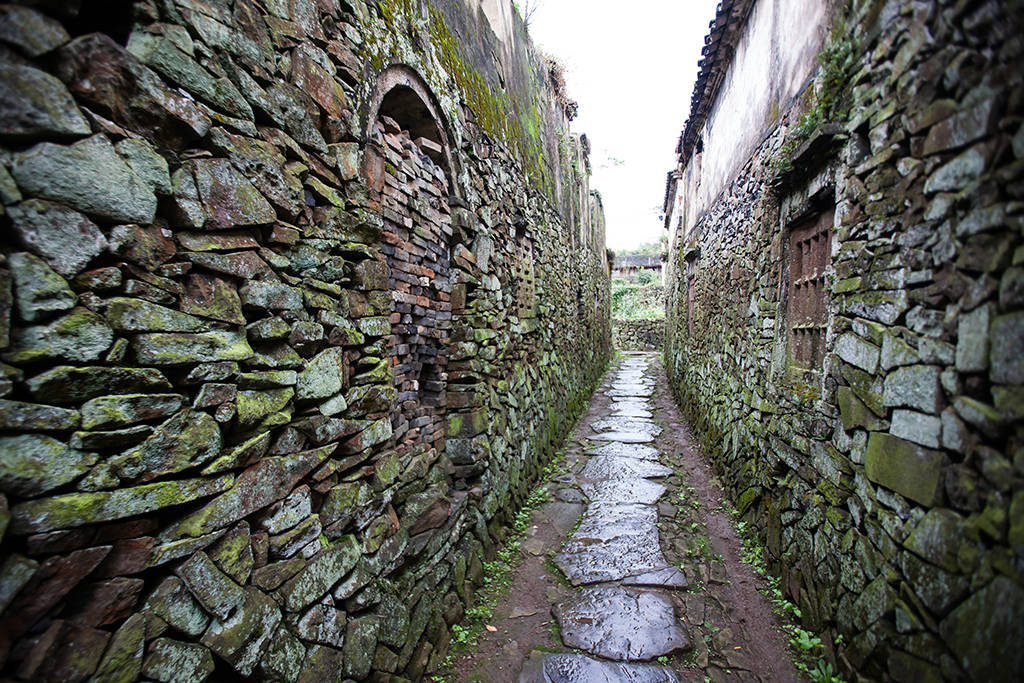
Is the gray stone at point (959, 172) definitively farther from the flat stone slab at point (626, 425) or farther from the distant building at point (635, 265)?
the distant building at point (635, 265)

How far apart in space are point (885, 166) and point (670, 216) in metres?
12.3

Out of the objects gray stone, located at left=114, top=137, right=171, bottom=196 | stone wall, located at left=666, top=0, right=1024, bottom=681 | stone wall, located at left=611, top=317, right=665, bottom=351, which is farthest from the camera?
stone wall, located at left=611, top=317, right=665, bottom=351

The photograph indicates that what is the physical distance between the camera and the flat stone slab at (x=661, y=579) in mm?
3311

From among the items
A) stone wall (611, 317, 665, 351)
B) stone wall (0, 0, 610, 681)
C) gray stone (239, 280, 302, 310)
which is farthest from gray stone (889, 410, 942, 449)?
stone wall (611, 317, 665, 351)

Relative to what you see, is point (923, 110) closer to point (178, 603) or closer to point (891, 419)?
point (891, 419)

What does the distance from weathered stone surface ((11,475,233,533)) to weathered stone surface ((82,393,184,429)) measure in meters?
0.18

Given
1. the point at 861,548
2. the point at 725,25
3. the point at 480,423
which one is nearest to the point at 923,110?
the point at 861,548

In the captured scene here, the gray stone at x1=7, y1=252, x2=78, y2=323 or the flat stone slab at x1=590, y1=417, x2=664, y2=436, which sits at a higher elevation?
the gray stone at x1=7, y1=252, x2=78, y2=323

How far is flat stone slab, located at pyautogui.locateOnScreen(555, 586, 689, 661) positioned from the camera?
2727 millimetres

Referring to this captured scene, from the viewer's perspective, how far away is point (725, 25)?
5.12 metres

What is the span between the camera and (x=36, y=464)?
1036 mm

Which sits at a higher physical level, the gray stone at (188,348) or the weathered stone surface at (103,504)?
the gray stone at (188,348)

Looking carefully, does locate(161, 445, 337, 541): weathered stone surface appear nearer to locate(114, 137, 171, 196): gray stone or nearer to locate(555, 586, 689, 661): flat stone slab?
locate(114, 137, 171, 196): gray stone

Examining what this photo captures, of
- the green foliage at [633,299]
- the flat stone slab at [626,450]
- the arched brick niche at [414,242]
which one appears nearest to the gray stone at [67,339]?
the arched brick niche at [414,242]
